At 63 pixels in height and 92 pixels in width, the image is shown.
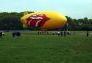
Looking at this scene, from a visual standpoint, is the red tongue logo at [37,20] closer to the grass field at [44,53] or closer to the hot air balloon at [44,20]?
the hot air balloon at [44,20]

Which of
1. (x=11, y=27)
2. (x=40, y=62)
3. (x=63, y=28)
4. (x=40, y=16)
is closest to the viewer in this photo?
(x=40, y=62)

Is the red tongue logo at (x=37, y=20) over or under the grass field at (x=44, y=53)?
over

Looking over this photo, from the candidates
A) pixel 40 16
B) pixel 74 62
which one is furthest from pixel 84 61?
pixel 40 16

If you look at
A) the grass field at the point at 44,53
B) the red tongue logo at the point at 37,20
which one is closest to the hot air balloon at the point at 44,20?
the red tongue logo at the point at 37,20

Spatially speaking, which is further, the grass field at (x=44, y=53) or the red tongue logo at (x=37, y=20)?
the red tongue logo at (x=37, y=20)

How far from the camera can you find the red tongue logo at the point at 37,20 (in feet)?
310

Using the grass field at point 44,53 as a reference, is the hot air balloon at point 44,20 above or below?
above

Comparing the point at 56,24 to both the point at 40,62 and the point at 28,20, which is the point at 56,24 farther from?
the point at 40,62

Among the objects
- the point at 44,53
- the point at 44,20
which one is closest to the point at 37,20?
the point at 44,20

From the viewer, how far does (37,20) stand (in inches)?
3743

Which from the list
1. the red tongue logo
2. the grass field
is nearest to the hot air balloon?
the red tongue logo

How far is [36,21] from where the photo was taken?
311 feet

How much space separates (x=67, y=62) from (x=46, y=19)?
76.5 m

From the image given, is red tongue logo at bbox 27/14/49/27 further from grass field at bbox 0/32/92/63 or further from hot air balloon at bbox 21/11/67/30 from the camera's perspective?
grass field at bbox 0/32/92/63
